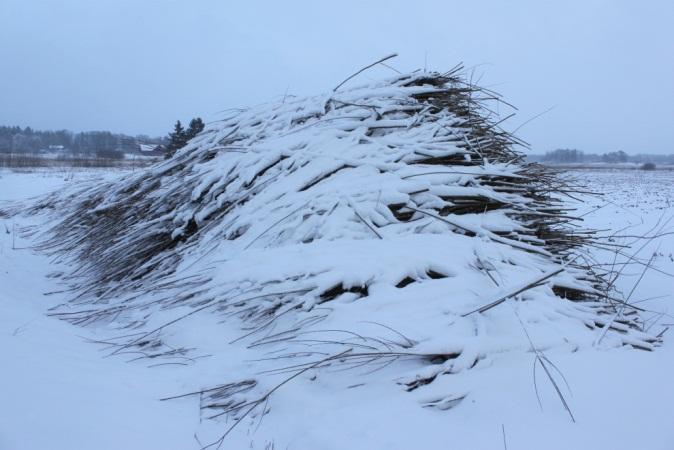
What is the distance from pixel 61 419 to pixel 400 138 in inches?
140

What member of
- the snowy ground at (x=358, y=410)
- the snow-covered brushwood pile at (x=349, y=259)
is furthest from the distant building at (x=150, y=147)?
the snowy ground at (x=358, y=410)

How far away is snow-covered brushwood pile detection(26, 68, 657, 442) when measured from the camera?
2502mm

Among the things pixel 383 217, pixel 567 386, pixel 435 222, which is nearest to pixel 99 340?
pixel 383 217

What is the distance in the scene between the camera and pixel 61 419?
1.84 meters

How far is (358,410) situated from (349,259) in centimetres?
118

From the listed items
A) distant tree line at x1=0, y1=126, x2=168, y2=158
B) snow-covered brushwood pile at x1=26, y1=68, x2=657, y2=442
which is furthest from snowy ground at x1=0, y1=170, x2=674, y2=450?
distant tree line at x1=0, y1=126, x2=168, y2=158

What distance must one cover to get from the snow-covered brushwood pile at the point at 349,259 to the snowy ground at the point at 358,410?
0.41 ft

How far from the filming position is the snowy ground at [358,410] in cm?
184

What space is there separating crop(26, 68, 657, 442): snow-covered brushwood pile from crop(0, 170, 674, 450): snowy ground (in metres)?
0.13

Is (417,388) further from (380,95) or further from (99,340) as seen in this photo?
(380,95)

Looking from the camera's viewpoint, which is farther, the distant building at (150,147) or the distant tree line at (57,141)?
the distant tree line at (57,141)

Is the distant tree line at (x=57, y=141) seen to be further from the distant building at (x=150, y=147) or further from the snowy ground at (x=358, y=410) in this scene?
the snowy ground at (x=358, y=410)

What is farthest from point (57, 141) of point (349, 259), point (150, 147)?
point (349, 259)

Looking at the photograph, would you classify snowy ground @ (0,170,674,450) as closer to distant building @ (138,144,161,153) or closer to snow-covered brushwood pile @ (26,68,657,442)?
snow-covered brushwood pile @ (26,68,657,442)
